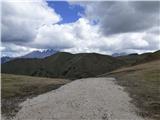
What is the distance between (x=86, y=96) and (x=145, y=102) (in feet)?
23.9

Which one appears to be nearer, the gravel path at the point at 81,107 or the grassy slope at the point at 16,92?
the gravel path at the point at 81,107

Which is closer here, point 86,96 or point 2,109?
point 2,109

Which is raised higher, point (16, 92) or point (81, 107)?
point (16, 92)

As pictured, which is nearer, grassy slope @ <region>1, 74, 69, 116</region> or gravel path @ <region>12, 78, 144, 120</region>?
gravel path @ <region>12, 78, 144, 120</region>

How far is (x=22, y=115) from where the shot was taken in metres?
33.0

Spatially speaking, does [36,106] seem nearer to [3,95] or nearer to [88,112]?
[88,112]

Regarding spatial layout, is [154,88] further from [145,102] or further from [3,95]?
[3,95]

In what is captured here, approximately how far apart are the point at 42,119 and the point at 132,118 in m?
8.53

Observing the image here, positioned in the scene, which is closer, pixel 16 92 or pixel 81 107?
pixel 81 107

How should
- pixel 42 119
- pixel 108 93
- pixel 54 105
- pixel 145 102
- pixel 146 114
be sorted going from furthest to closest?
pixel 108 93 → pixel 145 102 → pixel 54 105 → pixel 146 114 → pixel 42 119

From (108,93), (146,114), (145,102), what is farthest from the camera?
(108,93)

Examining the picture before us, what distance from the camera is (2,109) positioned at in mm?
37094

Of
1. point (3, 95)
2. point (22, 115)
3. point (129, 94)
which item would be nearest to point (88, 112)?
point (22, 115)

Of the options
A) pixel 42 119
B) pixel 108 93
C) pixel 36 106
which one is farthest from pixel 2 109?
pixel 108 93
